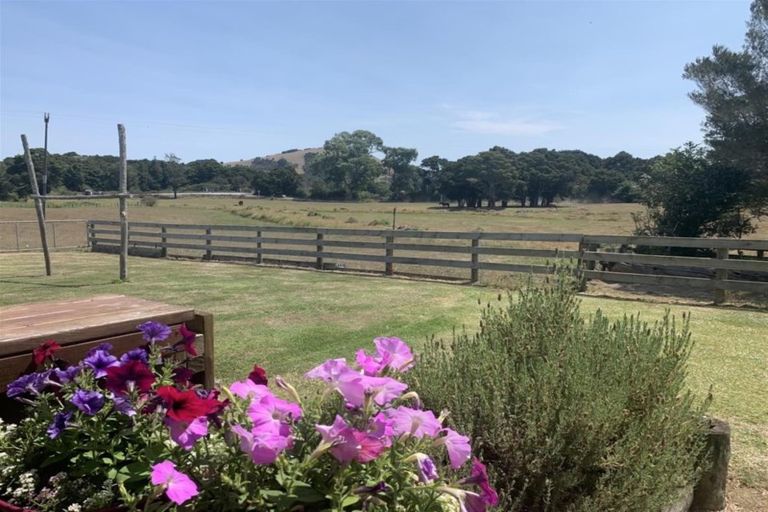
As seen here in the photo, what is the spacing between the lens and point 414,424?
1.22m

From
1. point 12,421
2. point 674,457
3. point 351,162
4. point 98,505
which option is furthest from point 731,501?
point 351,162

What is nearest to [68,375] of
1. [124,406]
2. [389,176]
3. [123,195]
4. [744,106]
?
[124,406]

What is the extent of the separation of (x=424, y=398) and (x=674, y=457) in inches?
41.8

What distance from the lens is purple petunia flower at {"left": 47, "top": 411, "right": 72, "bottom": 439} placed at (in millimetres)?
1431

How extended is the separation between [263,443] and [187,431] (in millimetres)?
218

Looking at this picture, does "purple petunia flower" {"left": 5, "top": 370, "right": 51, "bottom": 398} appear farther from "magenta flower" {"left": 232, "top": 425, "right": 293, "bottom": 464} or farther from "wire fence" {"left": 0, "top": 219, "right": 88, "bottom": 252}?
"wire fence" {"left": 0, "top": 219, "right": 88, "bottom": 252}

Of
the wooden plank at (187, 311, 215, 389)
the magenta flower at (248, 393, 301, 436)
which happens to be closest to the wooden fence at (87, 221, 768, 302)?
the wooden plank at (187, 311, 215, 389)

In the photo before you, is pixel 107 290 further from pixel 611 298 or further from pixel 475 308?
pixel 611 298

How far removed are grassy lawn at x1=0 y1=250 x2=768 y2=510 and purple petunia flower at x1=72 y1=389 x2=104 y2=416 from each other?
2975mm

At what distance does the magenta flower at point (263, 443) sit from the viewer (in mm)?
1087

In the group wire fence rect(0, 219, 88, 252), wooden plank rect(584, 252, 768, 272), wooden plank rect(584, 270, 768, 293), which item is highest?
wooden plank rect(584, 252, 768, 272)

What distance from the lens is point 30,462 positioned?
1.59 metres

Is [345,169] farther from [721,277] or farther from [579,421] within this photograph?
[579,421]

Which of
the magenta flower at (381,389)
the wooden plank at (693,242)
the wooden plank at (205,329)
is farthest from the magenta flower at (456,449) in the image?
the wooden plank at (693,242)
